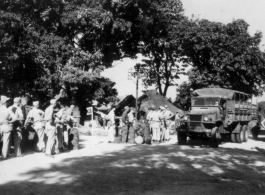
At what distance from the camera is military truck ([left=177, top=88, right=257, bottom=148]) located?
1498 centimetres

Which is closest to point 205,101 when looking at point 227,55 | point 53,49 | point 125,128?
point 125,128

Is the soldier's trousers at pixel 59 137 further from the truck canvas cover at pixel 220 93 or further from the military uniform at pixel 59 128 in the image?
the truck canvas cover at pixel 220 93

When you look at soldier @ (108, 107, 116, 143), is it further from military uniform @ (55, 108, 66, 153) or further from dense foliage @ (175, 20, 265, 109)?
dense foliage @ (175, 20, 265, 109)

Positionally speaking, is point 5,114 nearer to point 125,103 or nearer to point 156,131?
point 156,131

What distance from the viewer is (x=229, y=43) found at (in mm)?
32281

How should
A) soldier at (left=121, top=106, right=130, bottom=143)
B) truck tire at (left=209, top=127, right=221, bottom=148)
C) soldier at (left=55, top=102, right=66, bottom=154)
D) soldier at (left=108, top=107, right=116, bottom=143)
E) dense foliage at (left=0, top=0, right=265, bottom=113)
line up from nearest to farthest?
soldier at (left=55, top=102, right=66, bottom=154)
truck tire at (left=209, top=127, right=221, bottom=148)
soldier at (left=108, top=107, right=116, bottom=143)
soldier at (left=121, top=106, right=130, bottom=143)
dense foliage at (left=0, top=0, right=265, bottom=113)

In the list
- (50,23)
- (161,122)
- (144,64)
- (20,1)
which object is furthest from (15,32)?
(144,64)

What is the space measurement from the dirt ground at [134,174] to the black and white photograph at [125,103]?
3cm

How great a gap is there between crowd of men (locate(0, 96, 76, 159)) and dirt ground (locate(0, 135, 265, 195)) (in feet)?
1.86

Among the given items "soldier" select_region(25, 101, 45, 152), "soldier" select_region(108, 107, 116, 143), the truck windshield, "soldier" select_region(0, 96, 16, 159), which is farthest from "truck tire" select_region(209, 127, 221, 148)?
"soldier" select_region(0, 96, 16, 159)

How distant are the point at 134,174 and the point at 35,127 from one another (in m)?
5.10

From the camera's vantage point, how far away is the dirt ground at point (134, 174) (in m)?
6.92

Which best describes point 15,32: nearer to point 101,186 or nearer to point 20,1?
point 20,1

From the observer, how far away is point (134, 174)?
27.8 feet
